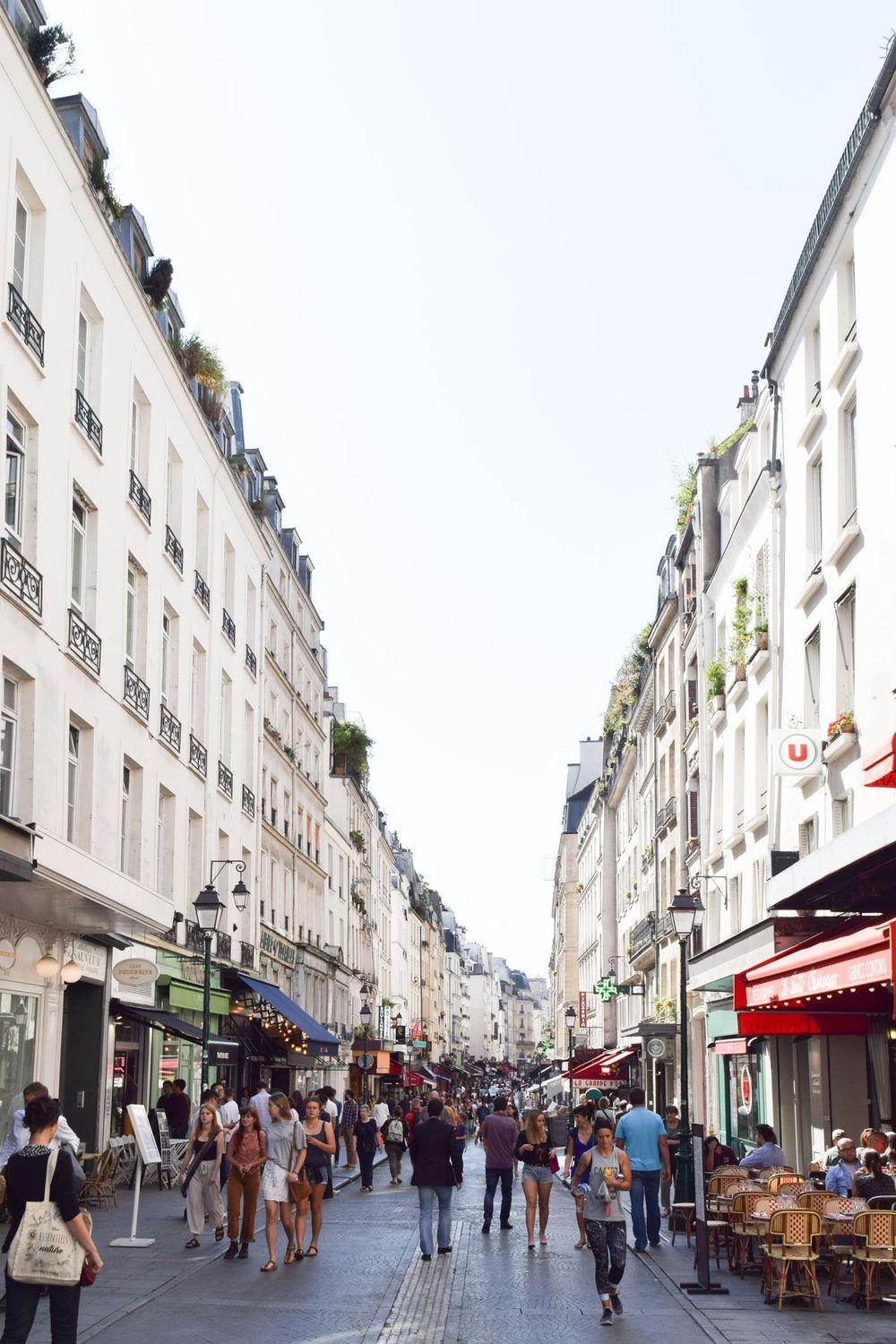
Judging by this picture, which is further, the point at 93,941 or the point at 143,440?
the point at 143,440

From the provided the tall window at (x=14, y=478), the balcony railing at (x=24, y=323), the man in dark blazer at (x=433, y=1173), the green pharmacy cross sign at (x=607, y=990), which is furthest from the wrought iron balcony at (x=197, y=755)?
the green pharmacy cross sign at (x=607, y=990)

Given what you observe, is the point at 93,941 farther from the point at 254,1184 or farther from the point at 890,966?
the point at 890,966

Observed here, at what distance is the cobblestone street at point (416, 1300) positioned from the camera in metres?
11.5

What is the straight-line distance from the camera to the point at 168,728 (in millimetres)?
28859

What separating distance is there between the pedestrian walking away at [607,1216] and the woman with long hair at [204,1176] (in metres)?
5.18

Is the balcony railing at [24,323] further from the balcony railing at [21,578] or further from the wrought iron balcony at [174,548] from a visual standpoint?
the wrought iron balcony at [174,548]

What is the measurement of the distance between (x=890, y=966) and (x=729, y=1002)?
19677 millimetres

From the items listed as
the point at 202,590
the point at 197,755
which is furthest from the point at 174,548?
the point at 197,755

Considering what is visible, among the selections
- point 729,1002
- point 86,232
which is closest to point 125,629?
point 86,232

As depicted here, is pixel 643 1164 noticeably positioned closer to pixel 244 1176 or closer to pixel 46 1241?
pixel 244 1176

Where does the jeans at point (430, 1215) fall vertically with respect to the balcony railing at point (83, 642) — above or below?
below

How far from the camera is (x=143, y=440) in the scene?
2759 cm

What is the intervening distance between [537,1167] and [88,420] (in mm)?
12237

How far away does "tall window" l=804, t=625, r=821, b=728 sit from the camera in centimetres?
2448
